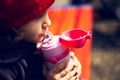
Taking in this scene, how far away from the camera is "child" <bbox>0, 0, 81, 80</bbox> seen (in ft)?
4.00

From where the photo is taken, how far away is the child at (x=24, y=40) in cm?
122

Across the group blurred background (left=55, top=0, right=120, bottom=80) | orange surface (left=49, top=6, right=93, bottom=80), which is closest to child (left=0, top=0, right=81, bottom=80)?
orange surface (left=49, top=6, right=93, bottom=80)

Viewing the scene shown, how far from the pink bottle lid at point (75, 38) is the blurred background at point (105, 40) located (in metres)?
1.52

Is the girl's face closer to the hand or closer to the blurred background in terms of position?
the hand

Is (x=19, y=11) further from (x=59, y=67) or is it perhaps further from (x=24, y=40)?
(x=59, y=67)

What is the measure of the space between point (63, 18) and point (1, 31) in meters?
1.41

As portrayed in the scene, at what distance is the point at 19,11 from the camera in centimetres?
121

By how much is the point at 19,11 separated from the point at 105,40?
2305mm

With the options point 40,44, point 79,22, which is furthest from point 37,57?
point 79,22

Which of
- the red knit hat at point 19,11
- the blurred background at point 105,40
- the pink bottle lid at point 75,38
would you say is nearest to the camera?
the red knit hat at point 19,11

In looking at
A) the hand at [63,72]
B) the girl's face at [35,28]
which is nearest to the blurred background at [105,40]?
the hand at [63,72]

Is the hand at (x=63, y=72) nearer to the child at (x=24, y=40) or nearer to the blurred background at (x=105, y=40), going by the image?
the child at (x=24, y=40)

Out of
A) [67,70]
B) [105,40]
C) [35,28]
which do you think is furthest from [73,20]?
[35,28]

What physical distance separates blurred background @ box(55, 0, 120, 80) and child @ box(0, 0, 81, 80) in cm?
153
